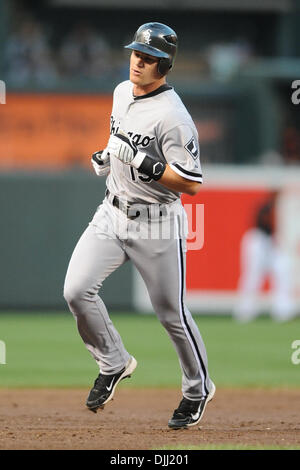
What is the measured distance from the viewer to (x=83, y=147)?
16.4 m

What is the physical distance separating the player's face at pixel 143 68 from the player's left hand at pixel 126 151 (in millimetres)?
362

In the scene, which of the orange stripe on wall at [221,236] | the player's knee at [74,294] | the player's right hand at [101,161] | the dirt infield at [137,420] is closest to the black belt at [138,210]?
the player's right hand at [101,161]

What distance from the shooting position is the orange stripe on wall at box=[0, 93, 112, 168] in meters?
16.1

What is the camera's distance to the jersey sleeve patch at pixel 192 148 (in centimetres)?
574

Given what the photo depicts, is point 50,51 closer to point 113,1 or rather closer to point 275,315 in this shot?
point 113,1

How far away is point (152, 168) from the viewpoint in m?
5.61

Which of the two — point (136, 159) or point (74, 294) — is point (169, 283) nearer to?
point (74, 294)

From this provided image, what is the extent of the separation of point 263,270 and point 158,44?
→ 8867mm

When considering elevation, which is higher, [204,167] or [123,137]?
[123,137]

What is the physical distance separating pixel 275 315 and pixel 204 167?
2.34 metres

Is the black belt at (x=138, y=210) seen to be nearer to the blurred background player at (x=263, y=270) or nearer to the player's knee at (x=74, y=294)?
the player's knee at (x=74, y=294)

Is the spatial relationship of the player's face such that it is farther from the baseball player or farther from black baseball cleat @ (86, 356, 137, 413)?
black baseball cleat @ (86, 356, 137, 413)

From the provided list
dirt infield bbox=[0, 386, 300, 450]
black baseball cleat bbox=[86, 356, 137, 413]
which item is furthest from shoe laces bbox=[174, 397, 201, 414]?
black baseball cleat bbox=[86, 356, 137, 413]
